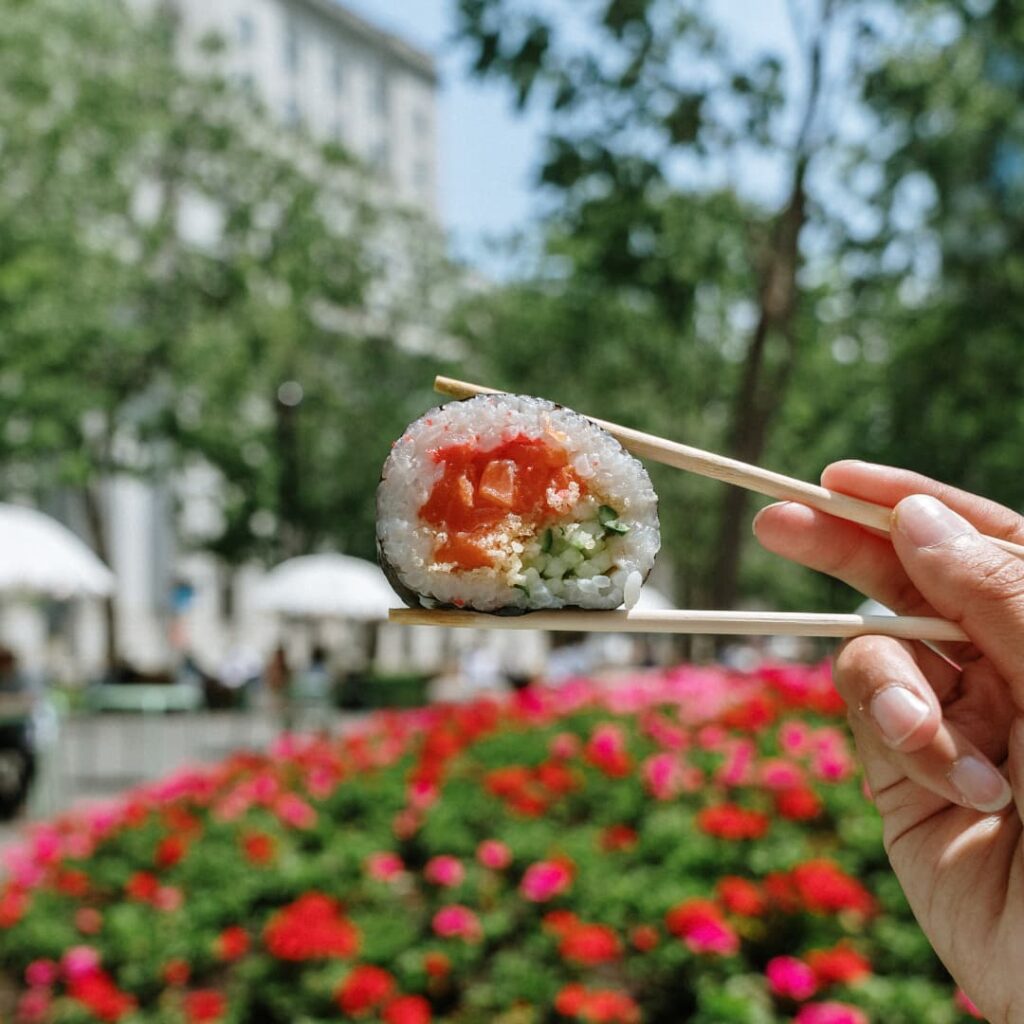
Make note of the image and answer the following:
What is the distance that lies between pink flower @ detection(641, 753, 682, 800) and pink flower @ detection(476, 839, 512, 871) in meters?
0.89

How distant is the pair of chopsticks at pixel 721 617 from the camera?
1312 mm

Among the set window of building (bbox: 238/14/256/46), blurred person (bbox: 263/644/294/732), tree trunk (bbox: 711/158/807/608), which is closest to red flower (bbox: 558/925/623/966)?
tree trunk (bbox: 711/158/807/608)

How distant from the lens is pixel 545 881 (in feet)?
14.5

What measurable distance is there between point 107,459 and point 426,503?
2150 cm

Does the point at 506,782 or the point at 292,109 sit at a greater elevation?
the point at 292,109

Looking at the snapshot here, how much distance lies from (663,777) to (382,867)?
1.35 m

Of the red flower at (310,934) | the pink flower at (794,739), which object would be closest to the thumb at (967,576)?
the red flower at (310,934)

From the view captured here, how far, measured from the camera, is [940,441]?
1869 cm

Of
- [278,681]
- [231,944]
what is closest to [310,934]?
[231,944]

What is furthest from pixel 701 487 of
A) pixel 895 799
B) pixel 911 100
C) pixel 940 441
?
pixel 895 799

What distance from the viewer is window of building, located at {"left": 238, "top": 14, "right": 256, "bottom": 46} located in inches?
1989

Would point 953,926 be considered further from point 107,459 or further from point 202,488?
point 202,488

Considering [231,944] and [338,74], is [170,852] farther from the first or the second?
[338,74]

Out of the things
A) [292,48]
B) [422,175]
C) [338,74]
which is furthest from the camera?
[422,175]
